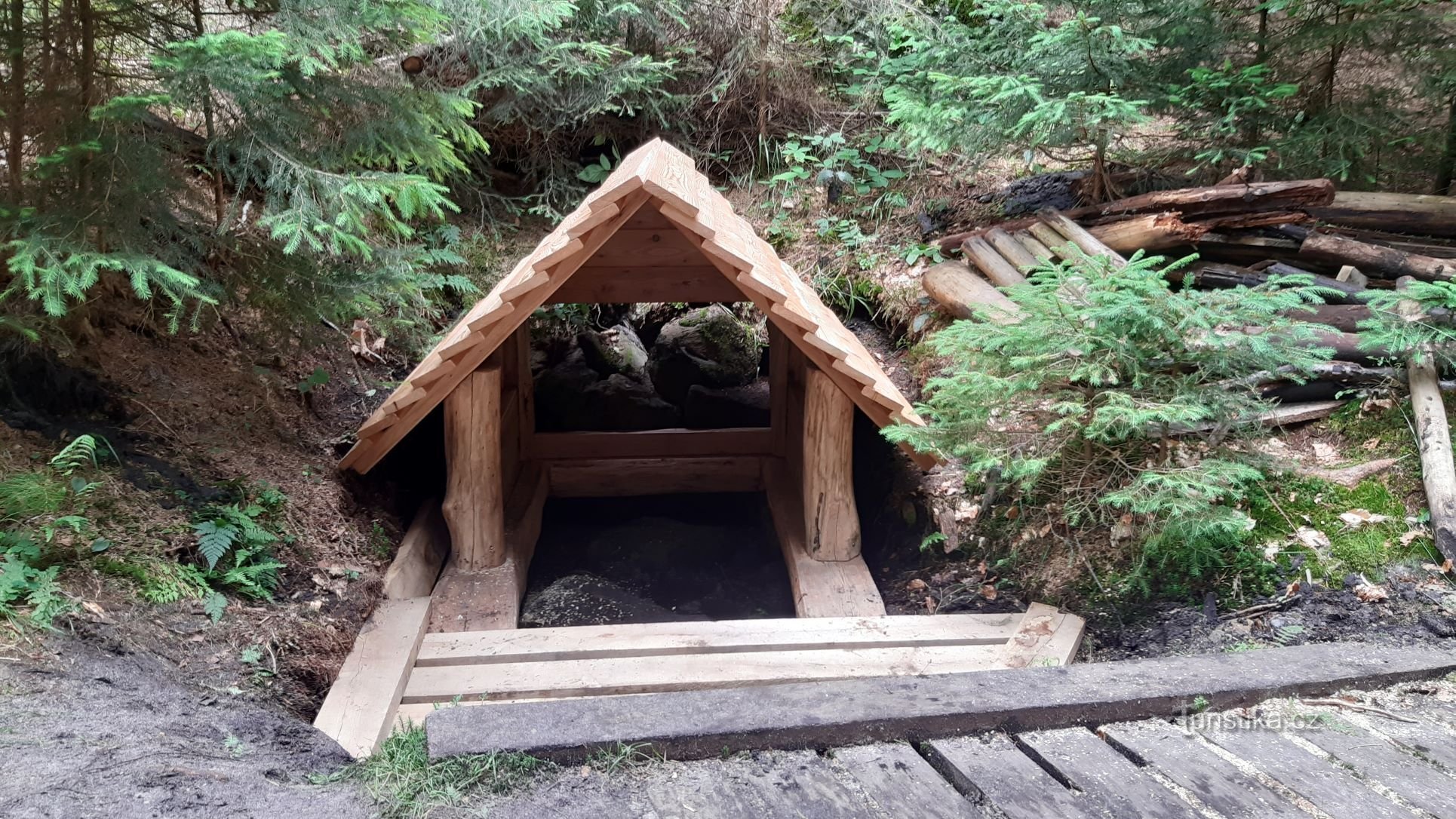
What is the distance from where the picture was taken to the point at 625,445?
6.52 meters

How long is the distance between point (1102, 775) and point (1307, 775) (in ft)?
1.59

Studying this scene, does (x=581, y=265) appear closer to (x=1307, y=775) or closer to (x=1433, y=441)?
(x=1307, y=775)

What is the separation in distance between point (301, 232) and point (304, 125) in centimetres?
65

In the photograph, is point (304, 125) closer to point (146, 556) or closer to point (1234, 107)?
point (146, 556)

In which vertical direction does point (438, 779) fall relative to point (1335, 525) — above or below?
above

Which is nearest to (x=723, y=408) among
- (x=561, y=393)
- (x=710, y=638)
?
(x=561, y=393)

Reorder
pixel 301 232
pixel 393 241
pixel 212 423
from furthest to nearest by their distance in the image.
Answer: pixel 393 241 → pixel 212 423 → pixel 301 232

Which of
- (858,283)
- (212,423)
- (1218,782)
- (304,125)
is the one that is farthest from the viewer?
(858,283)

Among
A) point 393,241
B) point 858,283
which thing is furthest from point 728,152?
point 393,241

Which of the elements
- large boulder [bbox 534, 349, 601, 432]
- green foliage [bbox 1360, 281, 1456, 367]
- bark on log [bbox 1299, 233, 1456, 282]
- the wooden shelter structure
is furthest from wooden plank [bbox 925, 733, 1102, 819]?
large boulder [bbox 534, 349, 601, 432]

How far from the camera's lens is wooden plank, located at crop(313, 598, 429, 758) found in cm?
295

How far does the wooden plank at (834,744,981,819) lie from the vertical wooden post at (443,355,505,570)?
9.07ft

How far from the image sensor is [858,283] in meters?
7.01

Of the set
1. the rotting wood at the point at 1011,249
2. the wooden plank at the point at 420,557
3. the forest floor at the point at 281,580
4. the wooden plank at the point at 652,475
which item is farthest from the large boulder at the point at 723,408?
the wooden plank at the point at 420,557
